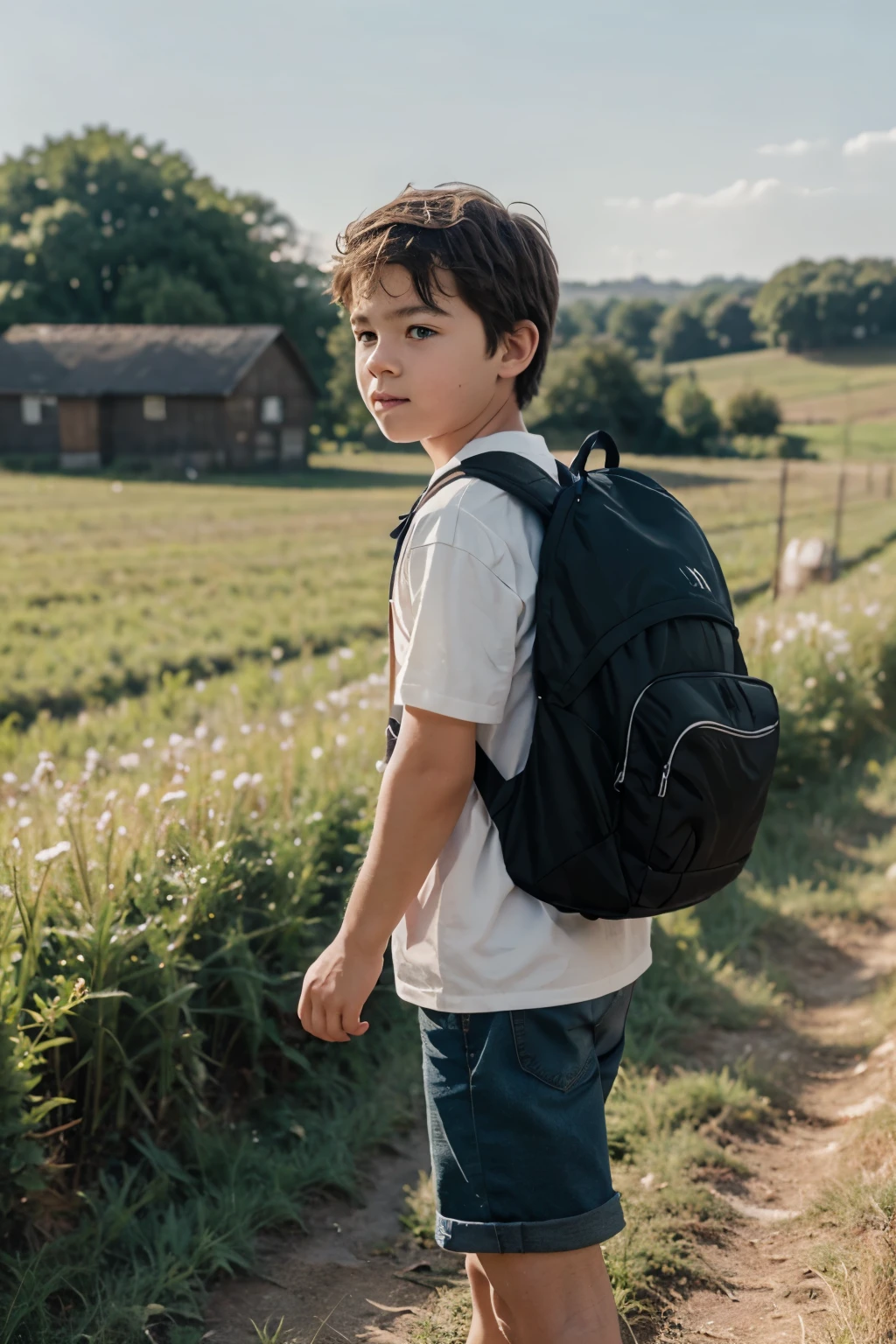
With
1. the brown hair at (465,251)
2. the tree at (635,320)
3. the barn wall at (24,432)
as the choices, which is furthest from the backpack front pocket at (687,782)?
the tree at (635,320)

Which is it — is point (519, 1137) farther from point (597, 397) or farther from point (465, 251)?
point (597, 397)

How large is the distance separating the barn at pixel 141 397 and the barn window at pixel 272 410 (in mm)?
47

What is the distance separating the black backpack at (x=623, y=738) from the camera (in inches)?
69.6

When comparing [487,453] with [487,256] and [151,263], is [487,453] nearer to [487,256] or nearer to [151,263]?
[487,256]

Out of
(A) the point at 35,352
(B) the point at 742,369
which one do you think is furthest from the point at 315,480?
(B) the point at 742,369

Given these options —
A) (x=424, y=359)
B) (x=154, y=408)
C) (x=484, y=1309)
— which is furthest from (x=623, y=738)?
(x=154, y=408)

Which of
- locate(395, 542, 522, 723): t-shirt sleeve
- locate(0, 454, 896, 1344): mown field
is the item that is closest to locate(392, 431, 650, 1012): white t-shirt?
locate(395, 542, 522, 723): t-shirt sleeve

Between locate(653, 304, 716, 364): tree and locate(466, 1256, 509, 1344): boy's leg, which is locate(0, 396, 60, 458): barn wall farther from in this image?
locate(653, 304, 716, 364): tree

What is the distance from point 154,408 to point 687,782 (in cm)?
4514

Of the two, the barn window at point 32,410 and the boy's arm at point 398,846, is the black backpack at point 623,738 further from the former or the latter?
the barn window at point 32,410

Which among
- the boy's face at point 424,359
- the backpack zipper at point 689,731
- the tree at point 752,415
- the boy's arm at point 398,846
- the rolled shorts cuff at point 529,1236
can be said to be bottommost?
the rolled shorts cuff at point 529,1236

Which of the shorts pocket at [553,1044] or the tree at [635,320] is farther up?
the tree at [635,320]

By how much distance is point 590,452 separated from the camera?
76.8 inches

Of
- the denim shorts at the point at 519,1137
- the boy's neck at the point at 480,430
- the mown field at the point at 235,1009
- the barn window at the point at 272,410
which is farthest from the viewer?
the barn window at the point at 272,410
